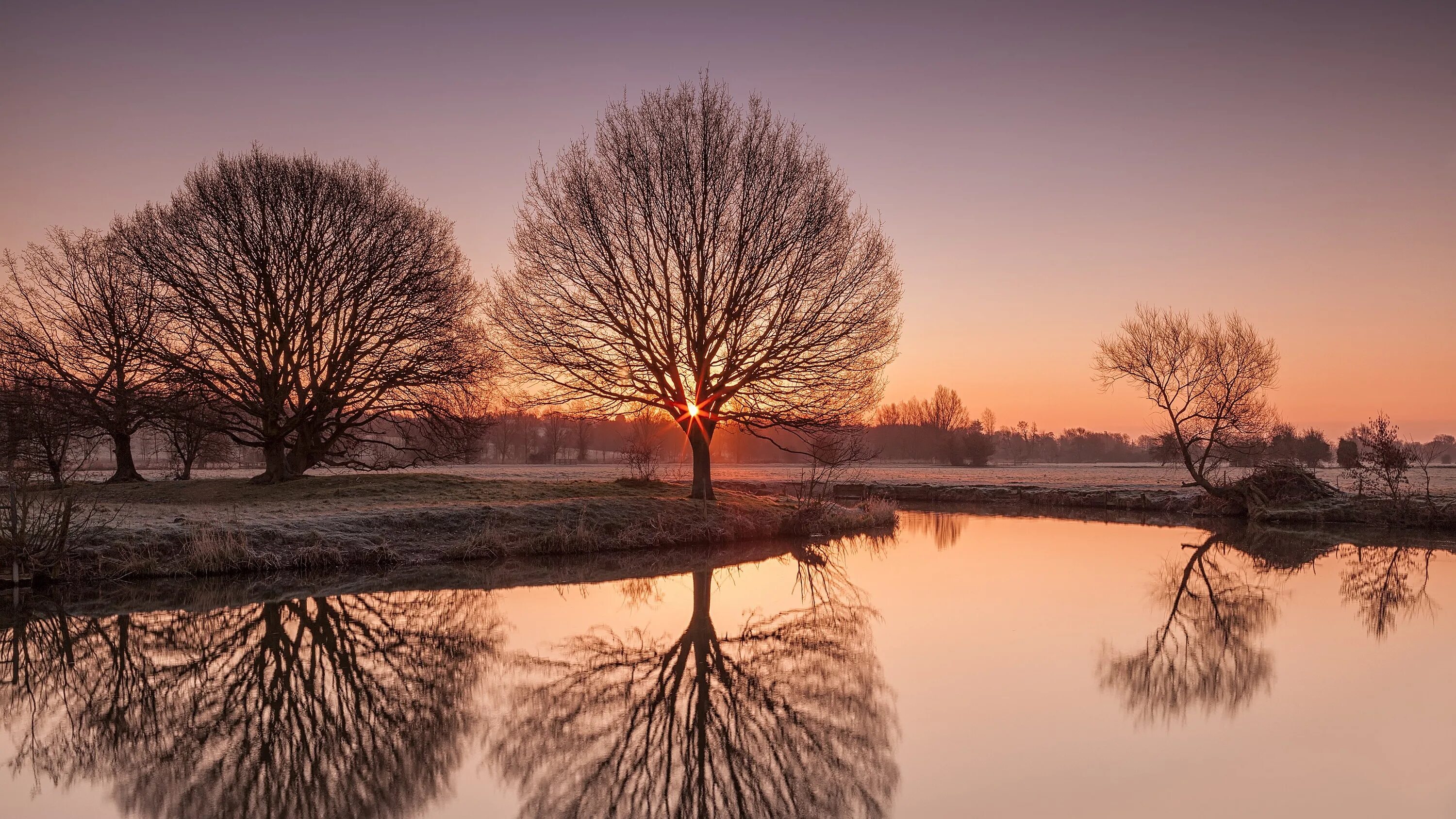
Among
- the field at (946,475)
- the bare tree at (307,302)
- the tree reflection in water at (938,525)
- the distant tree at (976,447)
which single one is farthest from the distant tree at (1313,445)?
the bare tree at (307,302)

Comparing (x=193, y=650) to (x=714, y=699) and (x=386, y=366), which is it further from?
(x=386, y=366)

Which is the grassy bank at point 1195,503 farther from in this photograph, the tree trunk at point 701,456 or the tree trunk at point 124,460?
the tree trunk at point 124,460

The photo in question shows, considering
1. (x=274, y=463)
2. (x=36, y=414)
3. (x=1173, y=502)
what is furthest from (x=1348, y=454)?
(x=36, y=414)

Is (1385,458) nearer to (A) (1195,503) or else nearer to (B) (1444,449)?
(A) (1195,503)

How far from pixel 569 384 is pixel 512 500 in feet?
12.1

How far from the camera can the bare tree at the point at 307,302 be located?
24188 mm

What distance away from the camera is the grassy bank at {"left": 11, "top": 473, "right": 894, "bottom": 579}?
1473 centimetres

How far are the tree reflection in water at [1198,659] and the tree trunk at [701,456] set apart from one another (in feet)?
40.3

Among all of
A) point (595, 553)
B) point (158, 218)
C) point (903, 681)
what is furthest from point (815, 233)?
point (158, 218)

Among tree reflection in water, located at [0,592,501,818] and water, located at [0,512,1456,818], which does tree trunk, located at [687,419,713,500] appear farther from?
tree reflection in water, located at [0,592,501,818]

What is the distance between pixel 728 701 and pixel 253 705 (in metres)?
4.42

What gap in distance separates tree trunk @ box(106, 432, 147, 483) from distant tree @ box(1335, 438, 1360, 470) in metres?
41.8

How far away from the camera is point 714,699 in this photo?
7605 mm

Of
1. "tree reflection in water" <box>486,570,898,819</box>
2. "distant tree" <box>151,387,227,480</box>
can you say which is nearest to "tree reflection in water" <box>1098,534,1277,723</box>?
"tree reflection in water" <box>486,570,898,819</box>
